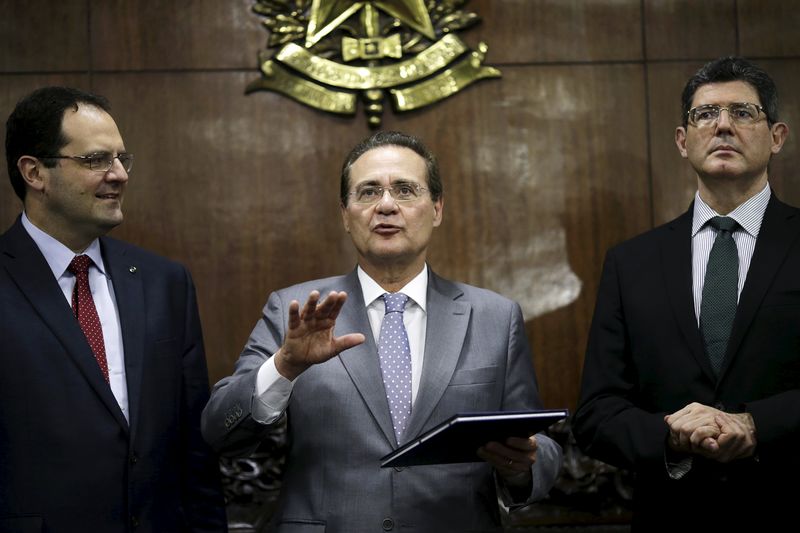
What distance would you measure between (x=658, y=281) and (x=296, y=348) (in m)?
1.00

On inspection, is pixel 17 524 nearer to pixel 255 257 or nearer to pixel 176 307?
pixel 176 307

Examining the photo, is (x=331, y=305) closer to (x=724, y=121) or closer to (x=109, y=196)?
(x=109, y=196)

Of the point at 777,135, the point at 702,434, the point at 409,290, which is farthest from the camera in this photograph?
the point at 777,135

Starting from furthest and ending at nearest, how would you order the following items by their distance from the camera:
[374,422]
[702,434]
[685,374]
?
[685,374]
[374,422]
[702,434]

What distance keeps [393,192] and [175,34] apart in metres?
1.88

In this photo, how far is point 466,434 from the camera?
206 cm

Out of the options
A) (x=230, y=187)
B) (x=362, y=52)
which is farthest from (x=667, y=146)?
(x=230, y=187)

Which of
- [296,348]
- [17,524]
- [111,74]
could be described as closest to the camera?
[296,348]

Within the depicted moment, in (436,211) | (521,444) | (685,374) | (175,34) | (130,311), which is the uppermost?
(175,34)

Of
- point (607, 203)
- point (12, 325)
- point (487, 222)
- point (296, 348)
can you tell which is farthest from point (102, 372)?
point (607, 203)

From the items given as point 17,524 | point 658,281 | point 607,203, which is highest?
point 607,203

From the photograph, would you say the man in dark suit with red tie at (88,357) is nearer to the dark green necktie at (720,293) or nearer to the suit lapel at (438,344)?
the suit lapel at (438,344)

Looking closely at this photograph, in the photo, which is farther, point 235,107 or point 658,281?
point 235,107

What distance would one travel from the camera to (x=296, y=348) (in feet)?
7.25
